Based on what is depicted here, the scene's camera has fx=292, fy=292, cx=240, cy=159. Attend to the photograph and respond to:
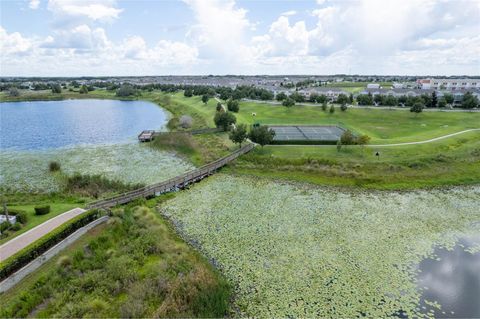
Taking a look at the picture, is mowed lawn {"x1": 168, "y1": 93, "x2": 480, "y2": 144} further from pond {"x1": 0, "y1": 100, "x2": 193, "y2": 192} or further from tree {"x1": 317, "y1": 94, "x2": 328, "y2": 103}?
pond {"x1": 0, "y1": 100, "x2": 193, "y2": 192}

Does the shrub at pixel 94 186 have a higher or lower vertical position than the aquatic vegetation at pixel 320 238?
higher

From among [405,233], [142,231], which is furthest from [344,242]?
[142,231]

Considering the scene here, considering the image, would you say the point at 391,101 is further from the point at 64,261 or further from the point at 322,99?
the point at 64,261

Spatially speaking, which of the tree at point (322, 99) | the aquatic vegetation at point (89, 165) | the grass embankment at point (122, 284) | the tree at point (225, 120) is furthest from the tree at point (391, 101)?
the grass embankment at point (122, 284)

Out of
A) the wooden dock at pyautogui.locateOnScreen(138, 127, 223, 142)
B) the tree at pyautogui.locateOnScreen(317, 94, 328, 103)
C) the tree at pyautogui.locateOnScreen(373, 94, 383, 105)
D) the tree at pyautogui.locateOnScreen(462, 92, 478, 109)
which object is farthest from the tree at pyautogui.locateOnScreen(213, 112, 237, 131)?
the tree at pyautogui.locateOnScreen(462, 92, 478, 109)

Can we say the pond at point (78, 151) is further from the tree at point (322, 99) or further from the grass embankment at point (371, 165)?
the tree at point (322, 99)

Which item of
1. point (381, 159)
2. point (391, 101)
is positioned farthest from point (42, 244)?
point (391, 101)
